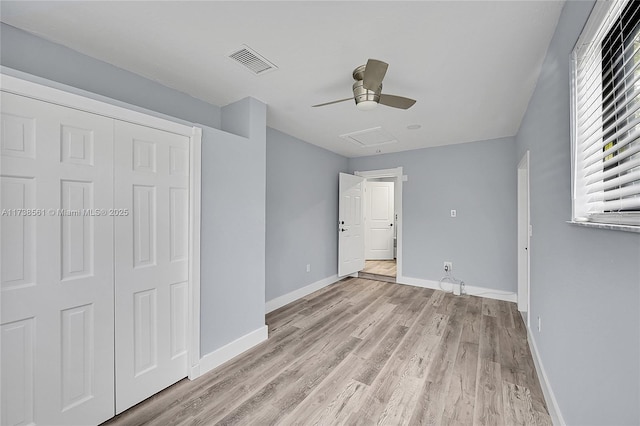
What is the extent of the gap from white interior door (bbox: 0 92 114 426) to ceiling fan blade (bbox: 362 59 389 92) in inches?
66.9

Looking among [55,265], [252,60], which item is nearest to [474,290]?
[252,60]

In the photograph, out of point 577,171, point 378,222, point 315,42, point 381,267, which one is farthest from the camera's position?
point 378,222

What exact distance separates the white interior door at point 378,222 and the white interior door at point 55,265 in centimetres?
582

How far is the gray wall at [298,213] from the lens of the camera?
350 cm

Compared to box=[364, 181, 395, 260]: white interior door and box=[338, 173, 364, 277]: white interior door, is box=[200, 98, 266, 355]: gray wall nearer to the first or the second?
box=[338, 173, 364, 277]: white interior door

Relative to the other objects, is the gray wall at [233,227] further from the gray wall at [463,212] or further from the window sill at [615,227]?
the gray wall at [463,212]

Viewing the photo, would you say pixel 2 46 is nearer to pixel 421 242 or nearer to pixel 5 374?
pixel 5 374

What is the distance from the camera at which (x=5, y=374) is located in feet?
4.28

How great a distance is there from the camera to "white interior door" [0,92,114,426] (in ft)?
4.34

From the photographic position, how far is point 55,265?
145cm

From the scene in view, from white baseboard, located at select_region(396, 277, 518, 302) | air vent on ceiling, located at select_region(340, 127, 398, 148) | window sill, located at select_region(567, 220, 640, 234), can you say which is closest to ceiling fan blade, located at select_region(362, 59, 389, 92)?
window sill, located at select_region(567, 220, 640, 234)

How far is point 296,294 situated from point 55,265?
2.83 meters

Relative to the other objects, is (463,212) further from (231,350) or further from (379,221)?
(231,350)

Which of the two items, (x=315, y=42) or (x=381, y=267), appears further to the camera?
(x=381, y=267)
